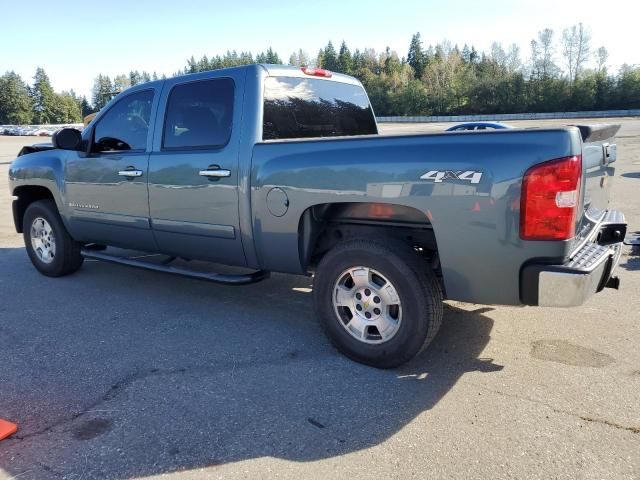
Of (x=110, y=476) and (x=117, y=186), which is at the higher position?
(x=117, y=186)

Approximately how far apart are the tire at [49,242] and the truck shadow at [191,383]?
2.28ft

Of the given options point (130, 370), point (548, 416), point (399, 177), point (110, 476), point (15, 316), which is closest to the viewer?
point (110, 476)

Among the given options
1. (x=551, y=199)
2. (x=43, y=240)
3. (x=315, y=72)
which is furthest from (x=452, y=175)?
(x=43, y=240)

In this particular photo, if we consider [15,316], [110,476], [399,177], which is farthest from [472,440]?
[15,316]

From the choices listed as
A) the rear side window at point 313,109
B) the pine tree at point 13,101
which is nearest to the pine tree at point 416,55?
the pine tree at point 13,101

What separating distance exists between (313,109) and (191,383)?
2546mm

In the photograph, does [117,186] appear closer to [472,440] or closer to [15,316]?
[15,316]

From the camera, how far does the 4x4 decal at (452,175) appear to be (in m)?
2.88

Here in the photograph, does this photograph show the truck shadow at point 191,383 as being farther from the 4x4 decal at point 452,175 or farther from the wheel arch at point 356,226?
the 4x4 decal at point 452,175

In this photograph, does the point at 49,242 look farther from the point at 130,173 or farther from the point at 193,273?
the point at 193,273

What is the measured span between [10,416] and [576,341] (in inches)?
150

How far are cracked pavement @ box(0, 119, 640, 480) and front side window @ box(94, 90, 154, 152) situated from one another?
5.04ft

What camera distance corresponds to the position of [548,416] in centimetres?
290

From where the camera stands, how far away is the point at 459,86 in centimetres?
8769
